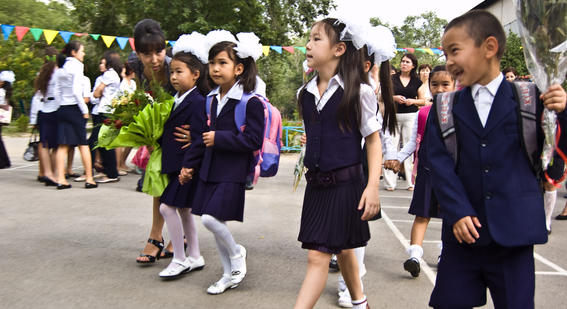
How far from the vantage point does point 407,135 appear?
920 cm

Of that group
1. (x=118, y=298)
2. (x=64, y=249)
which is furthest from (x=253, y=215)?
(x=118, y=298)

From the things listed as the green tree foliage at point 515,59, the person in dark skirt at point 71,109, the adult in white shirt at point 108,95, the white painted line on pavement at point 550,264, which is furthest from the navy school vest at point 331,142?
the green tree foliage at point 515,59

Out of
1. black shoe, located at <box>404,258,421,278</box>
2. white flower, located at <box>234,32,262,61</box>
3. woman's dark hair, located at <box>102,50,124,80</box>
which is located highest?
woman's dark hair, located at <box>102,50,124,80</box>

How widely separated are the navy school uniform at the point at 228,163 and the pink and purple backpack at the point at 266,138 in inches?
1.5

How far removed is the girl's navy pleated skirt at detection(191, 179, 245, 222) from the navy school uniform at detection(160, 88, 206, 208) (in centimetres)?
25

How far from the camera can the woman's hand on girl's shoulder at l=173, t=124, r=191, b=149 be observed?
169 inches

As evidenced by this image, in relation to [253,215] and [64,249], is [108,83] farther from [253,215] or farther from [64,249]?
[64,249]

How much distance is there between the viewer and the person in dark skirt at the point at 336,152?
311 cm

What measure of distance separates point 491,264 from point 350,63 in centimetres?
144

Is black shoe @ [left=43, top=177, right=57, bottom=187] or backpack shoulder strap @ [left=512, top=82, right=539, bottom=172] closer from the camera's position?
backpack shoulder strap @ [left=512, top=82, right=539, bottom=172]

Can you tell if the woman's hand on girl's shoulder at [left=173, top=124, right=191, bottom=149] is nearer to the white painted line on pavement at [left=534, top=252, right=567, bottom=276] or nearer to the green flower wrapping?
the green flower wrapping

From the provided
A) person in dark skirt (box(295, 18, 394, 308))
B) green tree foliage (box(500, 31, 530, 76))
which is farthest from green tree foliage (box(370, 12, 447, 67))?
person in dark skirt (box(295, 18, 394, 308))

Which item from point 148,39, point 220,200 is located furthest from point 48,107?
point 220,200

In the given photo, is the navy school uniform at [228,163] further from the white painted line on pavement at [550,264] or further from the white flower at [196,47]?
the white painted line on pavement at [550,264]
